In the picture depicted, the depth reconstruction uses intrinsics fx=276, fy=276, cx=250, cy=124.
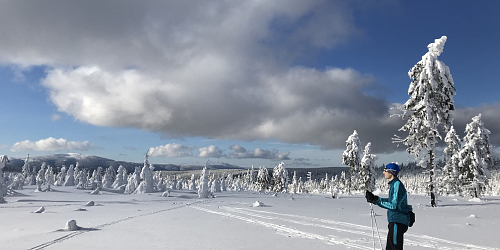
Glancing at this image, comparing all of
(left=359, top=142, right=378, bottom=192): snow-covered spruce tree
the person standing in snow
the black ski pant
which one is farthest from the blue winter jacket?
(left=359, top=142, right=378, bottom=192): snow-covered spruce tree

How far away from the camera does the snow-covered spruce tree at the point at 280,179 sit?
3153 inches

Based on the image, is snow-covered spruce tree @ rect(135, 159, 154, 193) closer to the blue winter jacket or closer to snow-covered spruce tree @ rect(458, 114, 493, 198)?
snow-covered spruce tree @ rect(458, 114, 493, 198)

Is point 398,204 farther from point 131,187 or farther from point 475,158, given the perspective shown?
point 131,187

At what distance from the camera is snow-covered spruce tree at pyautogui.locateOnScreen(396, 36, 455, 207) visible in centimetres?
2261

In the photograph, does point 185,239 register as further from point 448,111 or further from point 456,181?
point 456,181

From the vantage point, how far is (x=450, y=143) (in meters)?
42.3

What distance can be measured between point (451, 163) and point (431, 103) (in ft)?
84.5

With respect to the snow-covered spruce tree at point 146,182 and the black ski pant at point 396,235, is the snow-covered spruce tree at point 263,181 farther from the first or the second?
the black ski pant at point 396,235

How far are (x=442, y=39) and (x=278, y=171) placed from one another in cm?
6313

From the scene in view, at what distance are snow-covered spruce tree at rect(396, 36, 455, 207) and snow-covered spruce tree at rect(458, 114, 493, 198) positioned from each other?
1798cm

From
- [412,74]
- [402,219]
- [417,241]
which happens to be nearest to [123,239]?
[402,219]

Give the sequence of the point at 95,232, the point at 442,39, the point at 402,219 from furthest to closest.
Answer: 1. the point at 442,39
2. the point at 95,232
3. the point at 402,219

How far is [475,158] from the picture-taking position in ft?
117

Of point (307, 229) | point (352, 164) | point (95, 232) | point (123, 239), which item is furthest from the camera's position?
point (352, 164)
